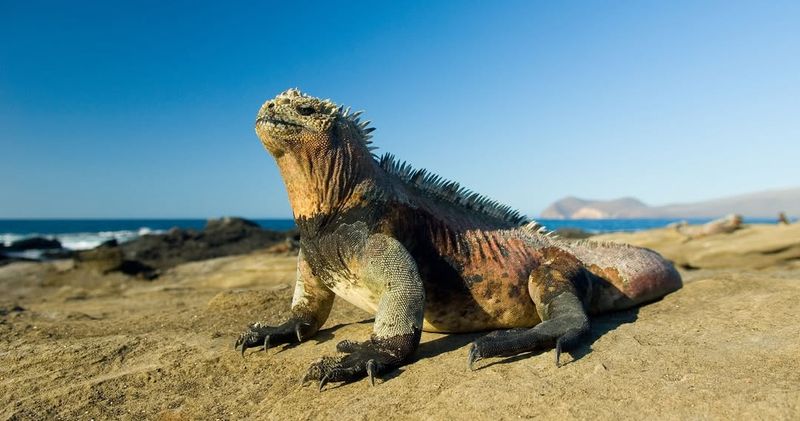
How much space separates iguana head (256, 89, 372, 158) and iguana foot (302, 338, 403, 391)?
1560mm

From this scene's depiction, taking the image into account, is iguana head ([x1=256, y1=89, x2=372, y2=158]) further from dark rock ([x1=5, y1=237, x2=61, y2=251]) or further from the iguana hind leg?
dark rock ([x1=5, y1=237, x2=61, y2=251])

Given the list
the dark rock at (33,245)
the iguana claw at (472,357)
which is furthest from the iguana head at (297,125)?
the dark rock at (33,245)

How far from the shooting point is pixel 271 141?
3.95 meters

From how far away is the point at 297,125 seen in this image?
3.94 meters

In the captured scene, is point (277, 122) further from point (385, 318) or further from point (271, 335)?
point (271, 335)

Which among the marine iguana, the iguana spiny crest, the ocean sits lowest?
the ocean

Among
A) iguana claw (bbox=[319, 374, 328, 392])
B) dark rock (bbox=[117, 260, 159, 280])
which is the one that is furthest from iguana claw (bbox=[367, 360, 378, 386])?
dark rock (bbox=[117, 260, 159, 280])

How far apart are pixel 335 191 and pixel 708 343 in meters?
2.89

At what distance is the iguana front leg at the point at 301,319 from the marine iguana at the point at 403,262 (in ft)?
0.04

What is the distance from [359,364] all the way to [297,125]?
1837mm

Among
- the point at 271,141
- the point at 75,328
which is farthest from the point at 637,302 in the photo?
the point at 75,328

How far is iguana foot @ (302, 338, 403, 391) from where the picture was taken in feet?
10.9

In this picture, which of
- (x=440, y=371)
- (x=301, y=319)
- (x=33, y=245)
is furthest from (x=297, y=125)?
(x=33, y=245)

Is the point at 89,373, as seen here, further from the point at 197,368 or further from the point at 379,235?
the point at 379,235
